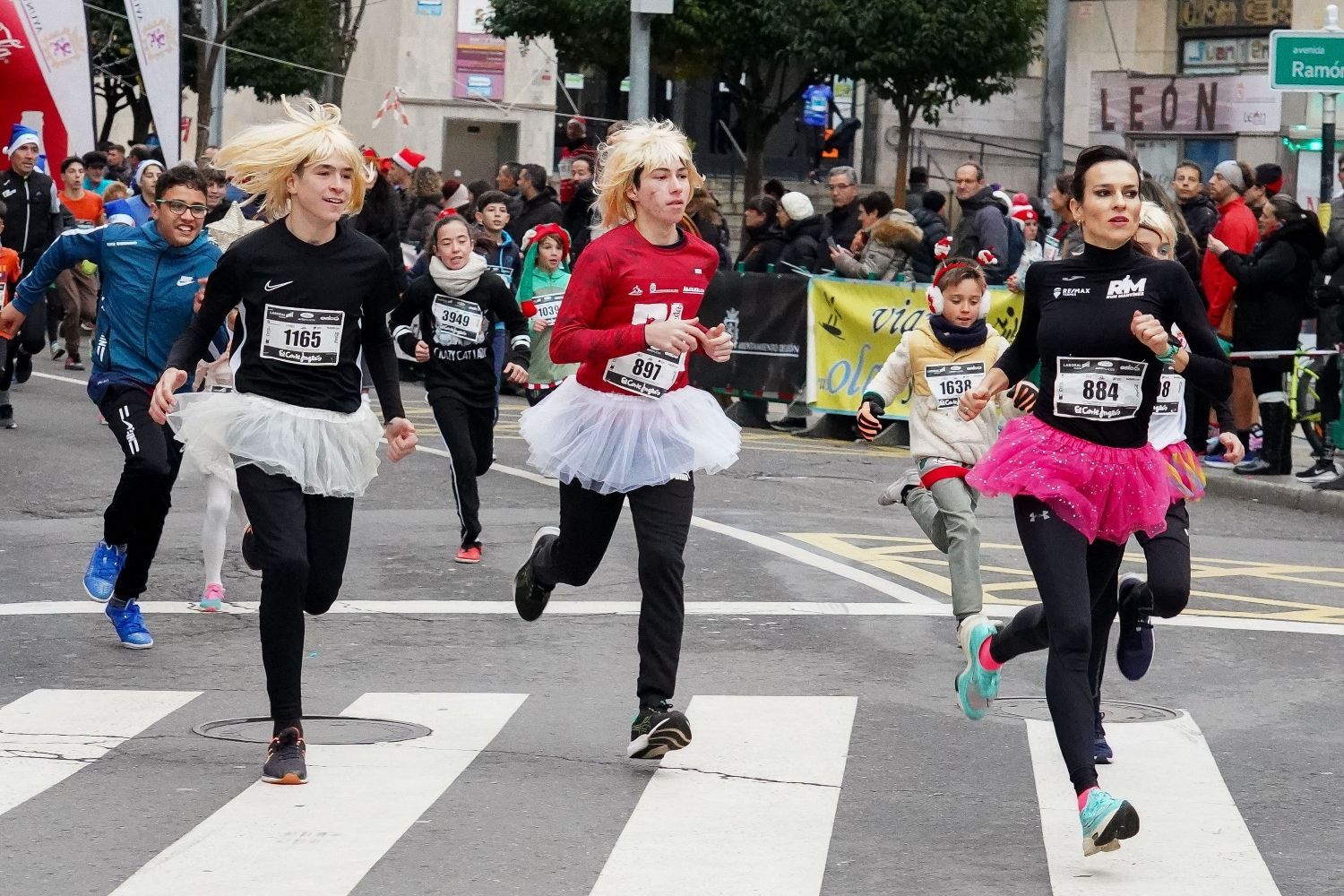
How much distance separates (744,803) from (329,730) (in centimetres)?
161

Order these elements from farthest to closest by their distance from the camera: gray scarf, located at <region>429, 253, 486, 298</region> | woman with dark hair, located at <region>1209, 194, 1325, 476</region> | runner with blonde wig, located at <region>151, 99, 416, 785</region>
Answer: woman with dark hair, located at <region>1209, 194, 1325, 476</region> → gray scarf, located at <region>429, 253, 486, 298</region> → runner with blonde wig, located at <region>151, 99, 416, 785</region>

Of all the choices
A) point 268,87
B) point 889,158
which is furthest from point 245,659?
point 268,87

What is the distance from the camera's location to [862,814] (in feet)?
20.2

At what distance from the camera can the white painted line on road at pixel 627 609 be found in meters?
9.64

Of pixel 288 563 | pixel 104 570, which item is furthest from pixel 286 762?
pixel 104 570

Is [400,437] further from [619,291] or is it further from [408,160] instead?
[408,160]

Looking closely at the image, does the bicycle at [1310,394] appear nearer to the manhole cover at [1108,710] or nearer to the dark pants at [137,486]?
the manhole cover at [1108,710]

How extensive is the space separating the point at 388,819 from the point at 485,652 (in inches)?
110

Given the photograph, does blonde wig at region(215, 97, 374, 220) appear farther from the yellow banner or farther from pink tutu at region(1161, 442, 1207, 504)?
the yellow banner

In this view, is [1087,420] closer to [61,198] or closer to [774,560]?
[774,560]

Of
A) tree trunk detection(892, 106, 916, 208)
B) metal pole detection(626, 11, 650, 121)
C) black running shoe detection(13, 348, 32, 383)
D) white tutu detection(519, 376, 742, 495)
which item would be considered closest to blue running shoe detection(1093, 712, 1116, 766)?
white tutu detection(519, 376, 742, 495)

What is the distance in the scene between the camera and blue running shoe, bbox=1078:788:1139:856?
17.9 ft

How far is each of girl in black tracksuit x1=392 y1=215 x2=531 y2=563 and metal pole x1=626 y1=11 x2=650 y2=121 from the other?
9.98 metres

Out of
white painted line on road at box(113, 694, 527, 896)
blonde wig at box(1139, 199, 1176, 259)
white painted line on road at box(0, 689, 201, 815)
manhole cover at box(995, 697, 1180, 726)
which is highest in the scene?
blonde wig at box(1139, 199, 1176, 259)
